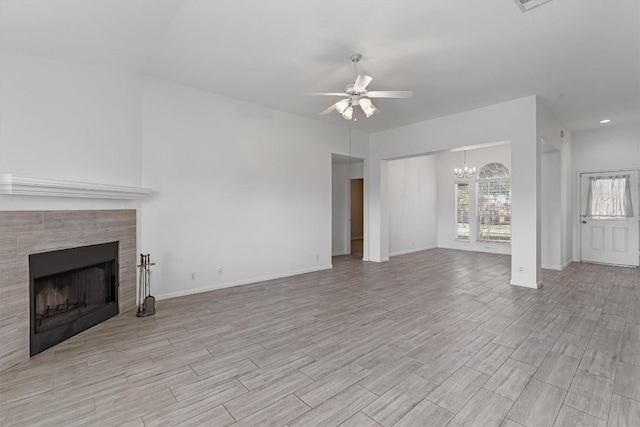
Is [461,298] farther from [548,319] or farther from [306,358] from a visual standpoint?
[306,358]

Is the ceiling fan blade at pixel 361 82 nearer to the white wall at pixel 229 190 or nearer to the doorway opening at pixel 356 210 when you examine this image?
the white wall at pixel 229 190

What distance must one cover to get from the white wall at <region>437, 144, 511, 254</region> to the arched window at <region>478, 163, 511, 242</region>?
158 millimetres

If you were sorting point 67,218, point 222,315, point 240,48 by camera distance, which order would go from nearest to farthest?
point 67,218, point 240,48, point 222,315

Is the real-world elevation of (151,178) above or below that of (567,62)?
below

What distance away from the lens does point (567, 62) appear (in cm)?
374

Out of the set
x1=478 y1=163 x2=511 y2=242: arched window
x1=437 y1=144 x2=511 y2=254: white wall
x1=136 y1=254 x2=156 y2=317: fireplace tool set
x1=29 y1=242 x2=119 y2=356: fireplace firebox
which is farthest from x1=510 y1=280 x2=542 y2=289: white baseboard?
x1=29 y1=242 x2=119 y2=356: fireplace firebox

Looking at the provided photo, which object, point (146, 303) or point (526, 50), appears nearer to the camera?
point (526, 50)

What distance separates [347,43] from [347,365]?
3209 millimetres

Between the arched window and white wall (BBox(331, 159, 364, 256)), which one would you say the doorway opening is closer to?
white wall (BBox(331, 159, 364, 256))

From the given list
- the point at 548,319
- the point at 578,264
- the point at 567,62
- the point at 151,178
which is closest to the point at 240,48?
the point at 151,178

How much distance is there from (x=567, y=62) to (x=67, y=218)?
603 centimetres

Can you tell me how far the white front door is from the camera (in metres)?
6.65

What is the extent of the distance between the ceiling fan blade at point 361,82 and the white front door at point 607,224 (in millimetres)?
7100

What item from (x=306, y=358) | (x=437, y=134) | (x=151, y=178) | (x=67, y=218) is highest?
(x=437, y=134)
